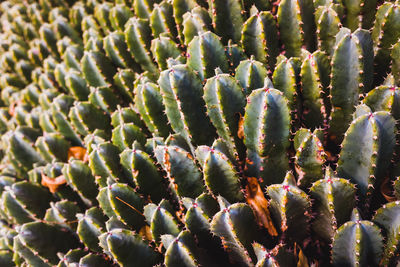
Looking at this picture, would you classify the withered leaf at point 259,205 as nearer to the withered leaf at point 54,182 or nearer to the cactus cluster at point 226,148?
the cactus cluster at point 226,148

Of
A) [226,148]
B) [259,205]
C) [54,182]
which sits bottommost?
[259,205]

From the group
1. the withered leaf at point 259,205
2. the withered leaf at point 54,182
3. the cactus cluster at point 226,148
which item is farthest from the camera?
the withered leaf at point 54,182

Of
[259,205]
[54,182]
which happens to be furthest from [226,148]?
[54,182]

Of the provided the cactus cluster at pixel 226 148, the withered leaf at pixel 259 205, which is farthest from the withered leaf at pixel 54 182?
the withered leaf at pixel 259 205

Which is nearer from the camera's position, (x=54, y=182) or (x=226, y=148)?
(x=226, y=148)

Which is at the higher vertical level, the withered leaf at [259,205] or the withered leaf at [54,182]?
the withered leaf at [54,182]

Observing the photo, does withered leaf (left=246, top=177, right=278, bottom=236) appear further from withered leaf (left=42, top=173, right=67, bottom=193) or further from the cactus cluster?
withered leaf (left=42, top=173, right=67, bottom=193)

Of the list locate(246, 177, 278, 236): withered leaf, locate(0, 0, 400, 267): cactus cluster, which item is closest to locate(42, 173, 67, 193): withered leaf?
locate(0, 0, 400, 267): cactus cluster

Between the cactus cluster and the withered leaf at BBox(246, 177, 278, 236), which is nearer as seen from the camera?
the cactus cluster

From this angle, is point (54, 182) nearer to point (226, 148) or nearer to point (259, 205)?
point (226, 148)
